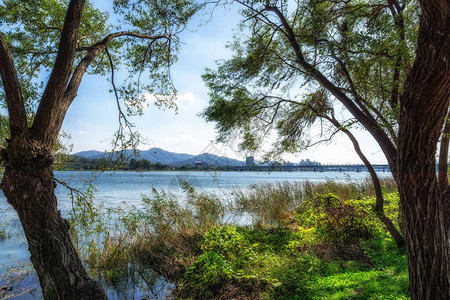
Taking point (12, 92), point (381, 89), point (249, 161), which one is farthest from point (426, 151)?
point (249, 161)

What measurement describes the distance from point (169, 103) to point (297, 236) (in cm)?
370

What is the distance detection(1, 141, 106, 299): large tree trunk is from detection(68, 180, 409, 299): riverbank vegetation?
1031mm

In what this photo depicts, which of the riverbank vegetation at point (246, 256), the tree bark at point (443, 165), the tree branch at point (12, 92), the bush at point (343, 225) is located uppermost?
the tree branch at point (12, 92)

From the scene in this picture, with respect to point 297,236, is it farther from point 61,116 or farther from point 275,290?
point 61,116

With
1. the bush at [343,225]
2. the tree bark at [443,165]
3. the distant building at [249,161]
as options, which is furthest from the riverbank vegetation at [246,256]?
the distant building at [249,161]

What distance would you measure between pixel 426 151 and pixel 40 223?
11.4 feet

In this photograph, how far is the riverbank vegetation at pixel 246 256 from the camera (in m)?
3.33

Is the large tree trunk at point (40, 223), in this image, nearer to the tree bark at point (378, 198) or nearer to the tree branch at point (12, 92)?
the tree branch at point (12, 92)

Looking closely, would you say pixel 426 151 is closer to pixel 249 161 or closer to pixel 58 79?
pixel 58 79

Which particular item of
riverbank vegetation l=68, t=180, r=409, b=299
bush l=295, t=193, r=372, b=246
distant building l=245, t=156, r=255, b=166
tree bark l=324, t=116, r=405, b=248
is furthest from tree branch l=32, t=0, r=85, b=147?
bush l=295, t=193, r=372, b=246

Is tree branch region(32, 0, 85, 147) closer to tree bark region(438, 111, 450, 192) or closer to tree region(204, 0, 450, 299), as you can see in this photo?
tree region(204, 0, 450, 299)

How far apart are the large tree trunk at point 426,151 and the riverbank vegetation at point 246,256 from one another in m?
0.73

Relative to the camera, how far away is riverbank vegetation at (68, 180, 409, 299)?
3.33 metres

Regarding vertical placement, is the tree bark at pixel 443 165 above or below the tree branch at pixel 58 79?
below
